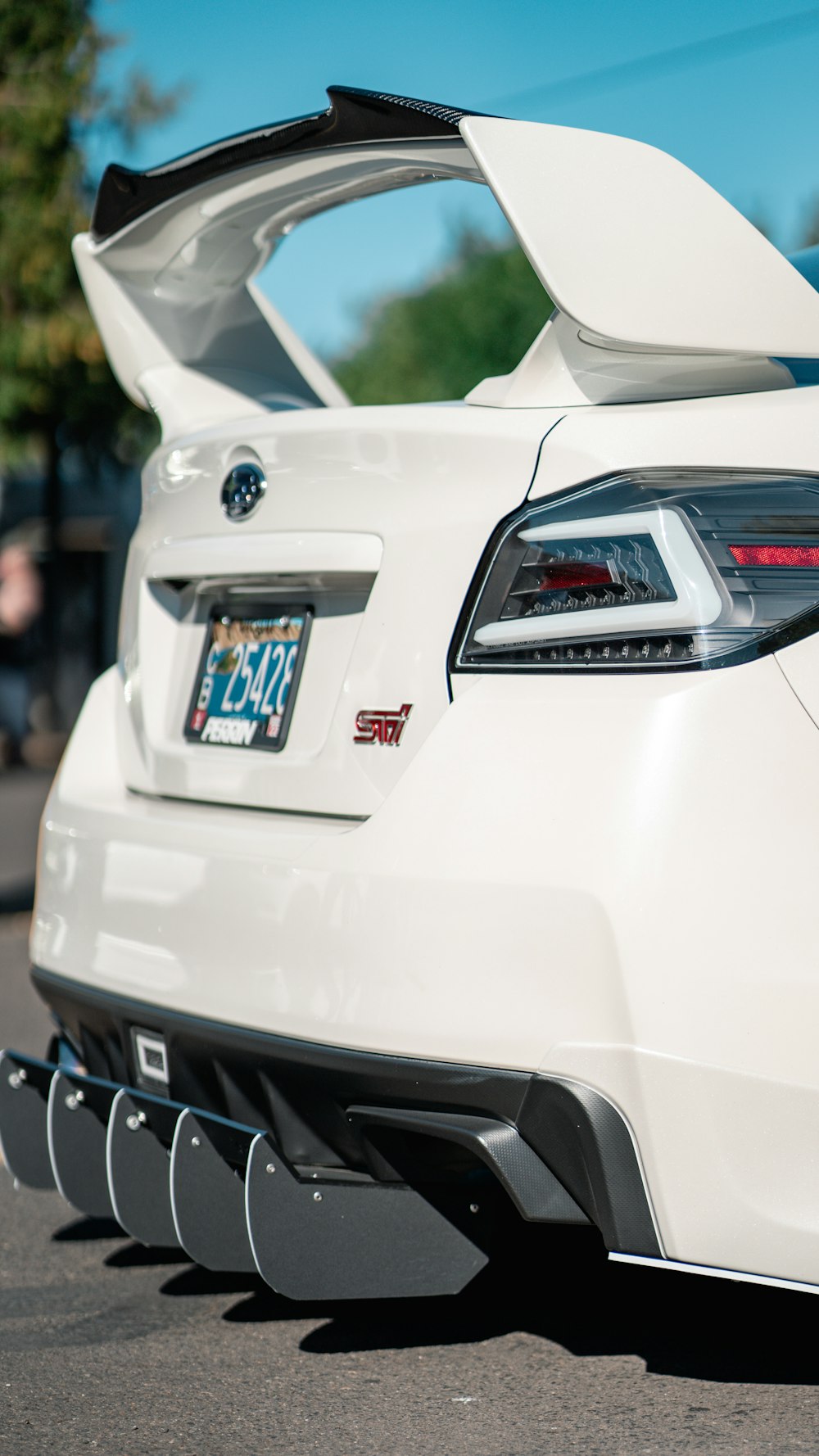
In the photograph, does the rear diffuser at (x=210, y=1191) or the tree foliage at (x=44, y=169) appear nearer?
the rear diffuser at (x=210, y=1191)

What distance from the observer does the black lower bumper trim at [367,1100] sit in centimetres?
200

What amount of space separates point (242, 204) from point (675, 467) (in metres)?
1.19

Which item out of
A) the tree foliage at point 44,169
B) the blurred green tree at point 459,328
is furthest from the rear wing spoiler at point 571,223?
the blurred green tree at point 459,328

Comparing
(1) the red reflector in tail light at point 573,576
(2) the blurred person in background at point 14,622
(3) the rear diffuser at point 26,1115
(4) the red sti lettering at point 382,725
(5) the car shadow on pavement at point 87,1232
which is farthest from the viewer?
(2) the blurred person in background at point 14,622

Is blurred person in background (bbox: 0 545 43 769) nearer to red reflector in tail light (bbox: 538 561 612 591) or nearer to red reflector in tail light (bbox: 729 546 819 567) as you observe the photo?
red reflector in tail light (bbox: 538 561 612 591)

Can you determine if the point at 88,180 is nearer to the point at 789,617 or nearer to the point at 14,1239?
the point at 14,1239

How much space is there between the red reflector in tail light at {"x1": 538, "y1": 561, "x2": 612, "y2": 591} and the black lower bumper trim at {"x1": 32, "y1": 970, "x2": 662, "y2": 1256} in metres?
0.63

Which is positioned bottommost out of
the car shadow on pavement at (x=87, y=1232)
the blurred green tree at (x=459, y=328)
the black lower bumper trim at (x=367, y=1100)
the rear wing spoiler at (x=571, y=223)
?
the car shadow on pavement at (x=87, y=1232)

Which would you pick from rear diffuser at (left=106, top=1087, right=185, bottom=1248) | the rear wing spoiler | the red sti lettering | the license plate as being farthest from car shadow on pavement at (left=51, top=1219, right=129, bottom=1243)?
the rear wing spoiler

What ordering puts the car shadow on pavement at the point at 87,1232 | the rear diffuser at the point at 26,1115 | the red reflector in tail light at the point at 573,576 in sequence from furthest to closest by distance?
the car shadow on pavement at the point at 87,1232
the rear diffuser at the point at 26,1115
the red reflector in tail light at the point at 573,576

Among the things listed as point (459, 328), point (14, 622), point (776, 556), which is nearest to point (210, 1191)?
point (776, 556)

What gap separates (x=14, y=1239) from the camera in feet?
10.6

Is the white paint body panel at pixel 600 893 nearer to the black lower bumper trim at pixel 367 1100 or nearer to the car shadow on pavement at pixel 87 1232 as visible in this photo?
the black lower bumper trim at pixel 367 1100

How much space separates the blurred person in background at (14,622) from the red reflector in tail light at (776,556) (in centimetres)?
421
